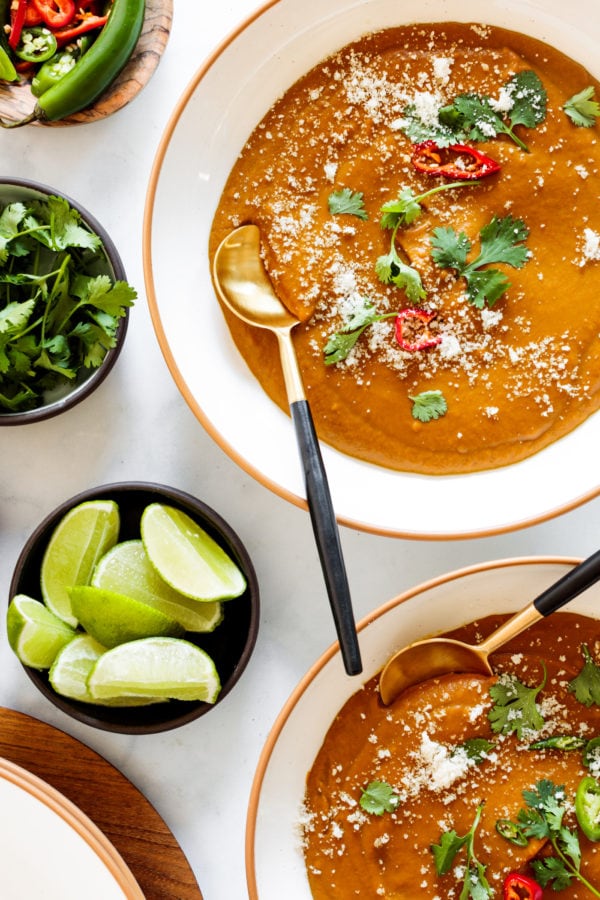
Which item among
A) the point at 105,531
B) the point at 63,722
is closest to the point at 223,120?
the point at 105,531

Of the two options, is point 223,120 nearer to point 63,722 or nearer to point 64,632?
point 64,632

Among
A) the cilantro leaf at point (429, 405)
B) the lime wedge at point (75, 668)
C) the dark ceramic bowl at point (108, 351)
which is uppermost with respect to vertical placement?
the dark ceramic bowl at point (108, 351)

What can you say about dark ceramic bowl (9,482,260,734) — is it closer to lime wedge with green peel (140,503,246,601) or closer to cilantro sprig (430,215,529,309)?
lime wedge with green peel (140,503,246,601)

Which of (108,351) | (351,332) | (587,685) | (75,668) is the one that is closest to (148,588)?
(75,668)

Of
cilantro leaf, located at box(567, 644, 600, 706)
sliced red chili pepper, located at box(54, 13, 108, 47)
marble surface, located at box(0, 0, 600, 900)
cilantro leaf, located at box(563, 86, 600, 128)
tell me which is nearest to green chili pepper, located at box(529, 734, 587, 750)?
cilantro leaf, located at box(567, 644, 600, 706)

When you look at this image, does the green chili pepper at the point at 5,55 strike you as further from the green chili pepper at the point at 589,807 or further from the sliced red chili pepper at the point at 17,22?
the green chili pepper at the point at 589,807

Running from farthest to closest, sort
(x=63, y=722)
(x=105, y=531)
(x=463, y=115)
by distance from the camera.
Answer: (x=63, y=722) < (x=105, y=531) < (x=463, y=115)

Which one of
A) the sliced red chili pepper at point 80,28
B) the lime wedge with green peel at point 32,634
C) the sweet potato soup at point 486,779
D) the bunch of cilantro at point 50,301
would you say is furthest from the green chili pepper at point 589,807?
the sliced red chili pepper at point 80,28
